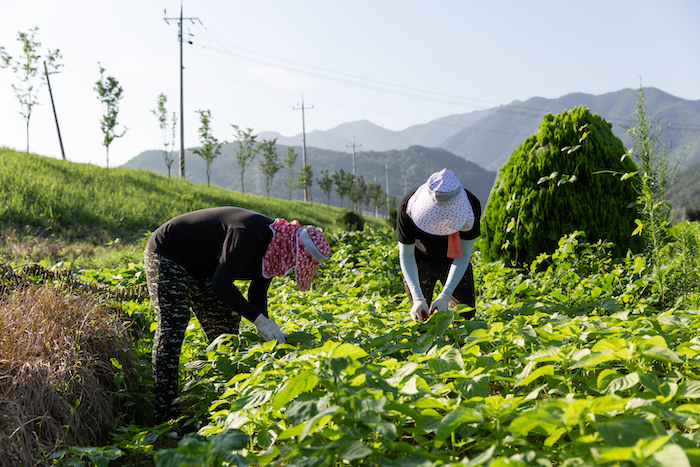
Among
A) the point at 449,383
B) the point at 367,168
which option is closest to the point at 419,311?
the point at 449,383

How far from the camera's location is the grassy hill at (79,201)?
964 cm

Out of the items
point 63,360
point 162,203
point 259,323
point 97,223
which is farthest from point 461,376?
point 162,203

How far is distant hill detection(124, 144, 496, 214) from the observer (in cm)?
14188

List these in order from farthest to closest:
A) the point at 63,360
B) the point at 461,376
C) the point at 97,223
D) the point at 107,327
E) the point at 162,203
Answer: the point at 162,203 → the point at 97,223 → the point at 107,327 → the point at 63,360 → the point at 461,376

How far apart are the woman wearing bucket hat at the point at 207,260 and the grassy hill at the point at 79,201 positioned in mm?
7079

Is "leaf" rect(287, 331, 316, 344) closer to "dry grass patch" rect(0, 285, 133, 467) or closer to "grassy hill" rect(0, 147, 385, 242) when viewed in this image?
"dry grass patch" rect(0, 285, 133, 467)

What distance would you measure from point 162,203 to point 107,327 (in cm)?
1193

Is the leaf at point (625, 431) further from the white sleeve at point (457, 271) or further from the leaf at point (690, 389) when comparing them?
the white sleeve at point (457, 271)

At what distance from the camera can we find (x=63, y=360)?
254cm

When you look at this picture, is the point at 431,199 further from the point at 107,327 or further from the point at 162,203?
the point at 162,203

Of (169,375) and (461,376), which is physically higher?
(461,376)

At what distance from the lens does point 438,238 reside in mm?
3014

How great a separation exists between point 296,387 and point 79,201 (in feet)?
39.1

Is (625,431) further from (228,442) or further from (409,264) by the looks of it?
(409,264)
